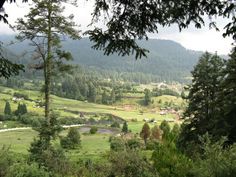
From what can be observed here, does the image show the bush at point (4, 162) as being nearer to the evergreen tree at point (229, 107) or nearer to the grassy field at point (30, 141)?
the evergreen tree at point (229, 107)

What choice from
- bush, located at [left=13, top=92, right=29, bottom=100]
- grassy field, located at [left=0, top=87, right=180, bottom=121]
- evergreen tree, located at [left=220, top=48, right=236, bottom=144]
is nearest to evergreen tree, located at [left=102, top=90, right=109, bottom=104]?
grassy field, located at [left=0, top=87, right=180, bottom=121]

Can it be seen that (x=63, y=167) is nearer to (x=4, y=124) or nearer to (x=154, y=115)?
(x=4, y=124)

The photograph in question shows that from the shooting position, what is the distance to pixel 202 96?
2978 cm

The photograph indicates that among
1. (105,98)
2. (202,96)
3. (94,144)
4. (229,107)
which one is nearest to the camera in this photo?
(229,107)

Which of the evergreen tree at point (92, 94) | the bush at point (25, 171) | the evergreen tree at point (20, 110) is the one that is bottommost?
the evergreen tree at point (20, 110)

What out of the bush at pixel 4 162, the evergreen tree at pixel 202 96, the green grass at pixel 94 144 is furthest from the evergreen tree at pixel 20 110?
the bush at pixel 4 162

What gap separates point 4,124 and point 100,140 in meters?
40.7

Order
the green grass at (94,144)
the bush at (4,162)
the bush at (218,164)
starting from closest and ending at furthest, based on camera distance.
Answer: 1. the bush at (4,162)
2. the bush at (218,164)
3. the green grass at (94,144)

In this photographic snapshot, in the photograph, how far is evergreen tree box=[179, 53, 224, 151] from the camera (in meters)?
29.1

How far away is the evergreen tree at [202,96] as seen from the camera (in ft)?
95.4

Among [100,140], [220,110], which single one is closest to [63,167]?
[220,110]

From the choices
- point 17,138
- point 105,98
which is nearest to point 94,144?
point 17,138

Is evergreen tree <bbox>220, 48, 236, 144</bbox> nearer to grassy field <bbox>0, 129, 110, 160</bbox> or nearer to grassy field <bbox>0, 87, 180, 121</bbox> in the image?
grassy field <bbox>0, 129, 110, 160</bbox>

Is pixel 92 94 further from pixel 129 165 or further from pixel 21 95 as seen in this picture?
pixel 129 165
